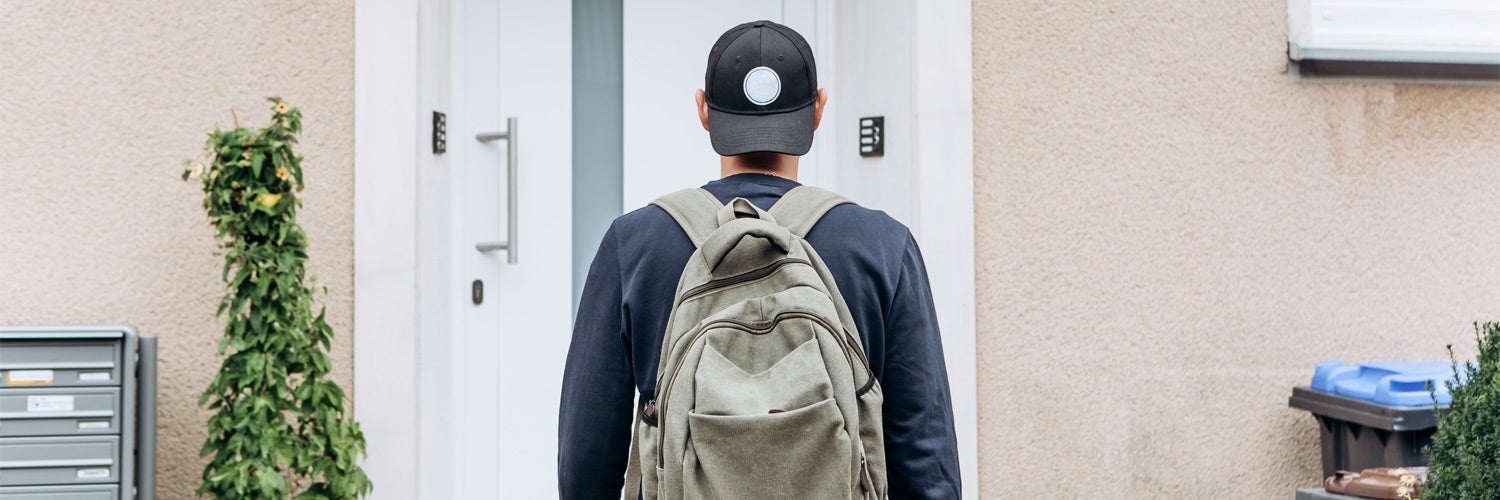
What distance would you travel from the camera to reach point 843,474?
173 centimetres

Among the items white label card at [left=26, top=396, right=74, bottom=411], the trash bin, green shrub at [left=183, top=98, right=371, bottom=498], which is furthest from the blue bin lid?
white label card at [left=26, top=396, right=74, bottom=411]

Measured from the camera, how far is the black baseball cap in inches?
77.7

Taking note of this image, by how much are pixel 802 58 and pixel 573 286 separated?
2269 millimetres

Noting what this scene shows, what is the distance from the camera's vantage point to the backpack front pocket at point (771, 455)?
170 centimetres

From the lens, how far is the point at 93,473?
329 cm

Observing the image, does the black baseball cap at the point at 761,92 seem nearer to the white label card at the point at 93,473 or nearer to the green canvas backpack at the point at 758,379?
the green canvas backpack at the point at 758,379

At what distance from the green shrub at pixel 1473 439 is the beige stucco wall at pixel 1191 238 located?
1004 mm

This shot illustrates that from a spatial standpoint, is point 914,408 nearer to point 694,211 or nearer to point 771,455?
point 771,455

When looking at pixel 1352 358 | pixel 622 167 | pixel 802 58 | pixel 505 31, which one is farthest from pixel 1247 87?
pixel 802 58

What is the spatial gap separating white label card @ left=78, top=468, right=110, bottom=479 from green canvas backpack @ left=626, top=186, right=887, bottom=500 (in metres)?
Result: 2.06

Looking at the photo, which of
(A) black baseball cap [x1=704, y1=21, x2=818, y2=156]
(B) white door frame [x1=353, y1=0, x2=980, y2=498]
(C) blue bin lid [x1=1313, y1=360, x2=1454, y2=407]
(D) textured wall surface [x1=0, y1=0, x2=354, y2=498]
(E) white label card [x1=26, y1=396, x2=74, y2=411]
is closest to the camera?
(A) black baseball cap [x1=704, y1=21, x2=818, y2=156]

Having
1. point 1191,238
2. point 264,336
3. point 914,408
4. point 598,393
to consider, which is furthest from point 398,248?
point 1191,238

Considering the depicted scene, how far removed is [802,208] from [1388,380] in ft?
8.89

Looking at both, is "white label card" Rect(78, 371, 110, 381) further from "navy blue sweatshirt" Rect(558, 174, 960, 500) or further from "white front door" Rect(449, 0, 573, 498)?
"navy blue sweatshirt" Rect(558, 174, 960, 500)
